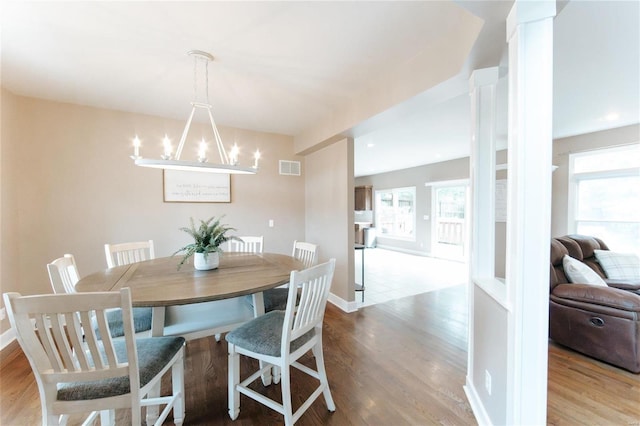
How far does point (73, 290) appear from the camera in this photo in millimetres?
1558

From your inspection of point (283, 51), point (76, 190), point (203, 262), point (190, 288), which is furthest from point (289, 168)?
point (190, 288)

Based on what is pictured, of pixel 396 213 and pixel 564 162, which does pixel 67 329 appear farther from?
pixel 396 213

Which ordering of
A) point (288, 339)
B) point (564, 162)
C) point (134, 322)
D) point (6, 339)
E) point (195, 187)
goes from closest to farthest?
point (288, 339), point (134, 322), point (6, 339), point (195, 187), point (564, 162)

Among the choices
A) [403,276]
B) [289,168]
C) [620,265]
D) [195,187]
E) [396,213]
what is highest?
[289,168]

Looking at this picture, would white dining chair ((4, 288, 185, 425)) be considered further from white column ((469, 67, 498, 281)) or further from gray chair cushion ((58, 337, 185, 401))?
white column ((469, 67, 498, 281))

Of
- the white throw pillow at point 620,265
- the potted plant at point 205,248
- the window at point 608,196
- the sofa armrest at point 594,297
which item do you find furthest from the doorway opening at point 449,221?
the potted plant at point 205,248

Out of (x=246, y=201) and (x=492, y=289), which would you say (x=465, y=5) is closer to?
(x=492, y=289)

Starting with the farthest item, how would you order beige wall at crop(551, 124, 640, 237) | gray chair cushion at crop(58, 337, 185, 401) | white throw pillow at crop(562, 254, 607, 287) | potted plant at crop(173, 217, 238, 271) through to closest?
beige wall at crop(551, 124, 640, 237), white throw pillow at crop(562, 254, 607, 287), potted plant at crop(173, 217, 238, 271), gray chair cushion at crop(58, 337, 185, 401)

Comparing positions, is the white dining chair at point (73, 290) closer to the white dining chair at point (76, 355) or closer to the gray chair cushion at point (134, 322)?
the gray chair cushion at point (134, 322)

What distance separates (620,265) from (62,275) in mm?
5346

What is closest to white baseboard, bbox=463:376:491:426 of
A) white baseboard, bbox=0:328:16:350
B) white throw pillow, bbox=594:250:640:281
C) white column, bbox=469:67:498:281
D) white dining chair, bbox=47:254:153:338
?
white column, bbox=469:67:498:281

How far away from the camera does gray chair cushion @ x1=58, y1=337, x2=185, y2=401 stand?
107 centimetres

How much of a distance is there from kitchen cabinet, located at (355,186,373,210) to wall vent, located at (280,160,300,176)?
485cm

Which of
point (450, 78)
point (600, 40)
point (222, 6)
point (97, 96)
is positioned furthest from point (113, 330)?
point (600, 40)
